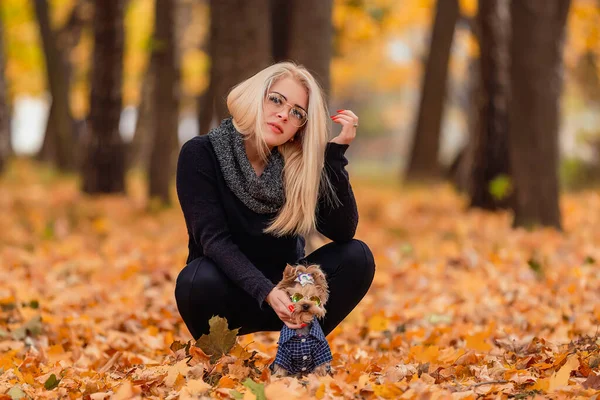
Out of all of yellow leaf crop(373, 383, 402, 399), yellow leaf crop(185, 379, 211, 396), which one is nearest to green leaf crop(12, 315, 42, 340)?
yellow leaf crop(185, 379, 211, 396)

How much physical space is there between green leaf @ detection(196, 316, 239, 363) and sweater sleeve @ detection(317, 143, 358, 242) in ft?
2.11

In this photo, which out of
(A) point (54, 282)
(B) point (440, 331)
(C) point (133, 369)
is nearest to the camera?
(C) point (133, 369)

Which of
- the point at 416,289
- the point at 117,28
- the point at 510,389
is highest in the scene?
the point at 117,28

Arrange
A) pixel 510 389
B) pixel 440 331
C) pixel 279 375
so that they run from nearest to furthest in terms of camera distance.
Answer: pixel 510 389, pixel 279 375, pixel 440 331

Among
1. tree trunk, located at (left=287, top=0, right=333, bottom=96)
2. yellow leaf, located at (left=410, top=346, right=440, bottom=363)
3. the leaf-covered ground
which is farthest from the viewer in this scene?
tree trunk, located at (left=287, top=0, right=333, bottom=96)

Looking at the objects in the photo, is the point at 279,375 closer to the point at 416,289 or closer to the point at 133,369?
the point at 133,369

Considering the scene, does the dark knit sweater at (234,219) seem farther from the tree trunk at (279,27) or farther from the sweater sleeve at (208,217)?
the tree trunk at (279,27)

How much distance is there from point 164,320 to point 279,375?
181 centimetres

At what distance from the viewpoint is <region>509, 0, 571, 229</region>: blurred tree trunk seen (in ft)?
27.1

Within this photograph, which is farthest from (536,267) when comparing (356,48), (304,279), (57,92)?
(356,48)

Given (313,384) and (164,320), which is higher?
(313,384)

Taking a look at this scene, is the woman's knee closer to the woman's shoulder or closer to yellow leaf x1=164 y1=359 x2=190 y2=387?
the woman's shoulder

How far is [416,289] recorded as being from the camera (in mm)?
6074

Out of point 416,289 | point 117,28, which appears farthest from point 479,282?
point 117,28
